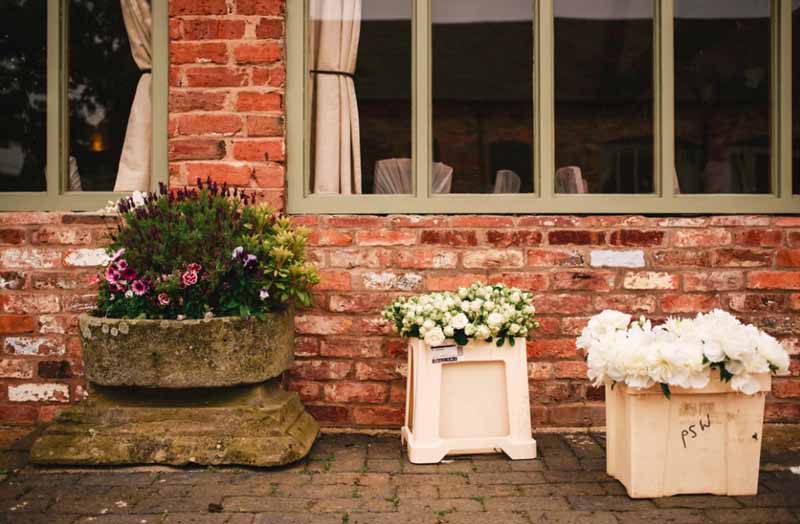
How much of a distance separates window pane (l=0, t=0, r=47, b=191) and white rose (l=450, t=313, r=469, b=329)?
2302 millimetres

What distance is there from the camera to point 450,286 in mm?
3553

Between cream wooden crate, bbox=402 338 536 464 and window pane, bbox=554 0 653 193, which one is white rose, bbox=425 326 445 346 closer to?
cream wooden crate, bbox=402 338 536 464

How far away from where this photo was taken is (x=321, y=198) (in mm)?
3602

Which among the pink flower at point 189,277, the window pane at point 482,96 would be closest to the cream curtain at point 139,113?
the pink flower at point 189,277

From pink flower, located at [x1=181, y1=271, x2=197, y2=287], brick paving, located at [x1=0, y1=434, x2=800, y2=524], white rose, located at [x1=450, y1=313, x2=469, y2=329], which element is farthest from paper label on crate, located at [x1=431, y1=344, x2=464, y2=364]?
pink flower, located at [x1=181, y1=271, x2=197, y2=287]

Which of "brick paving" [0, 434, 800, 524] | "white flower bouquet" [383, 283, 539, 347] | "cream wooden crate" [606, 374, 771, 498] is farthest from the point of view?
"white flower bouquet" [383, 283, 539, 347]

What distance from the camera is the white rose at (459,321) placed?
293cm

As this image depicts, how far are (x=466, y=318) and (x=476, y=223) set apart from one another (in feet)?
2.50

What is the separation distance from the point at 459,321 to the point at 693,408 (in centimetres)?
93

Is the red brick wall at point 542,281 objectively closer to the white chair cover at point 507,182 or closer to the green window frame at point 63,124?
the white chair cover at point 507,182

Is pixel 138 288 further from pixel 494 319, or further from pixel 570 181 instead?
pixel 570 181

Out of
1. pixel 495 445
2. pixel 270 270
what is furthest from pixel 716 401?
pixel 270 270

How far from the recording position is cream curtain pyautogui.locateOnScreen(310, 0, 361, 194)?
3688mm

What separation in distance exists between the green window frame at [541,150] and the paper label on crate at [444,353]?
0.85m
